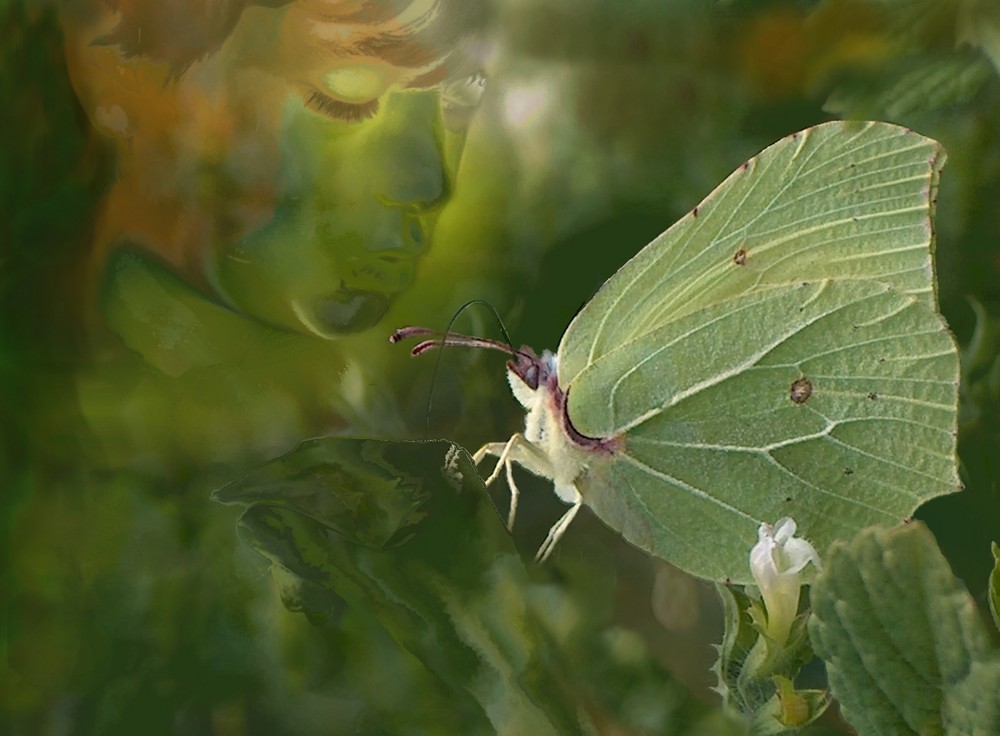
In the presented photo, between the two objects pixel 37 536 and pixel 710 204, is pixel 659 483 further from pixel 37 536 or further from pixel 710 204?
pixel 37 536

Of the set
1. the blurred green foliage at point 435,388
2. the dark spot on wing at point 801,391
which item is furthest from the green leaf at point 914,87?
the dark spot on wing at point 801,391

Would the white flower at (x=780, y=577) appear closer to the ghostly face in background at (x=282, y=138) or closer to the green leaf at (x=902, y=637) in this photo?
the green leaf at (x=902, y=637)

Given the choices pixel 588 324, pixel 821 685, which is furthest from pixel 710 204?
pixel 821 685

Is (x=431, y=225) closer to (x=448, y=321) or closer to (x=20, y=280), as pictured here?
(x=448, y=321)

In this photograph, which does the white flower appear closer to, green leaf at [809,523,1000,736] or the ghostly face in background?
green leaf at [809,523,1000,736]

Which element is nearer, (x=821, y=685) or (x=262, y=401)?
(x=821, y=685)

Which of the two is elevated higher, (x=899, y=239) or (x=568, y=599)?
(x=899, y=239)

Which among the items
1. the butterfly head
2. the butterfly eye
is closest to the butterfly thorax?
the butterfly head
